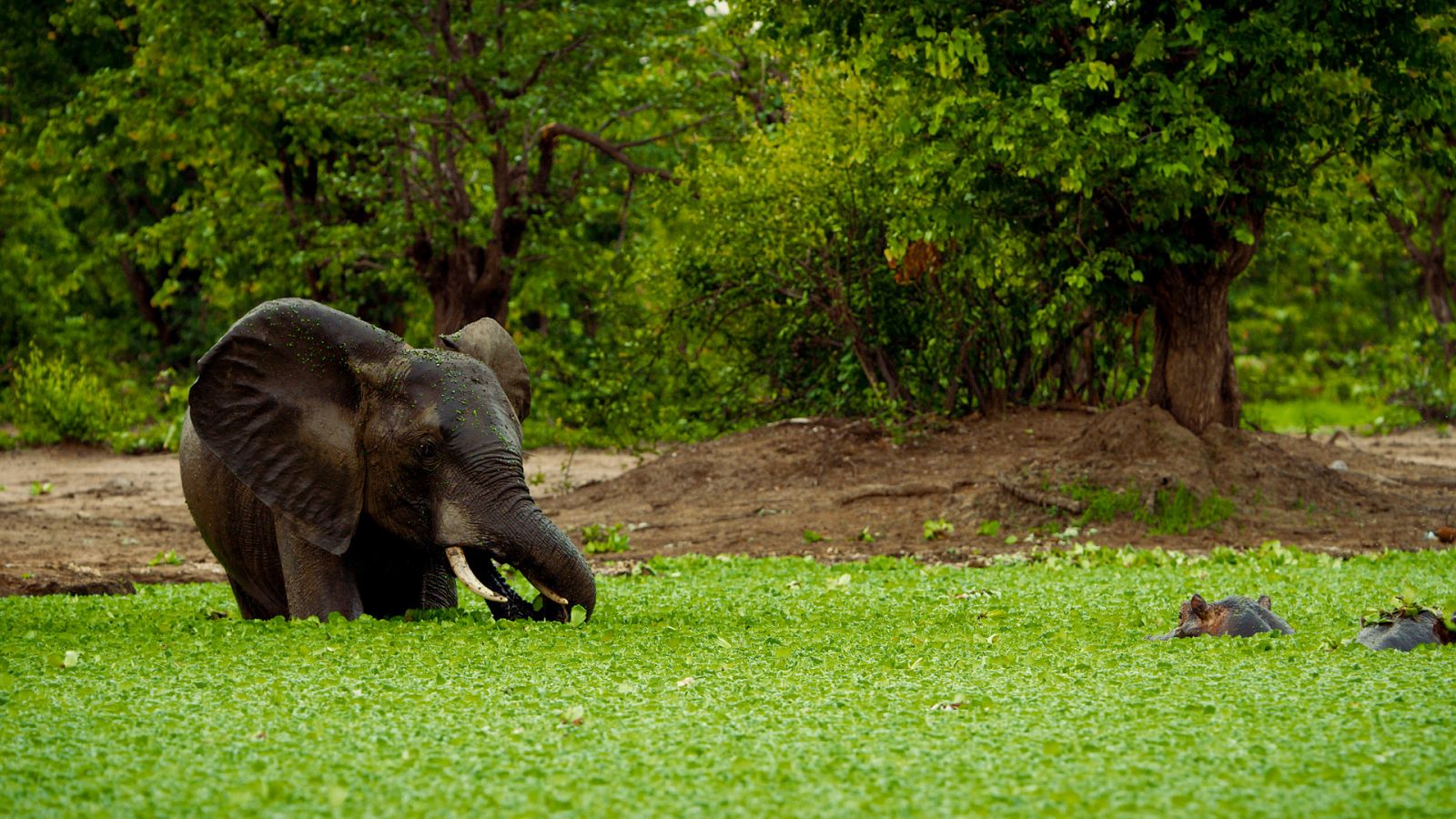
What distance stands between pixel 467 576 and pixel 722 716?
2272 millimetres

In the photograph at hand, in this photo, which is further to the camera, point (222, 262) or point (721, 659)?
point (222, 262)

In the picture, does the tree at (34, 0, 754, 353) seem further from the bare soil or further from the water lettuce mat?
the water lettuce mat

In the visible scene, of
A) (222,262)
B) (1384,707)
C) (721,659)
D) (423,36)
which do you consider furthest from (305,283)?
(1384,707)

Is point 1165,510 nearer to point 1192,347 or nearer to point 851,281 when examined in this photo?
point 1192,347

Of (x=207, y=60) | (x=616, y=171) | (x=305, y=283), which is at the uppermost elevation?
(x=207, y=60)

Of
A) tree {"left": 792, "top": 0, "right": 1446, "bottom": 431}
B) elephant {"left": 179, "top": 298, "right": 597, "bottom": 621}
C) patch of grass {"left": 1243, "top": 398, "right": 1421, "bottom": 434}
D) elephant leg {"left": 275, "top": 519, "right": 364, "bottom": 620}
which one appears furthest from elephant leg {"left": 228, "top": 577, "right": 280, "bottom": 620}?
patch of grass {"left": 1243, "top": 398, "right": 1421, "bottom": 434}

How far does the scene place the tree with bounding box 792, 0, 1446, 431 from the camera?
36.4 feet

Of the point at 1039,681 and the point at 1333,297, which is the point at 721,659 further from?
the point at 1333,297

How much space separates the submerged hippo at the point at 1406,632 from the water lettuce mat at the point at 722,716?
171 millimetres

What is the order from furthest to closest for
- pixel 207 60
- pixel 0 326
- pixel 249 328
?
pixel 0 326 → pixel 207 60 → pixel 249 328

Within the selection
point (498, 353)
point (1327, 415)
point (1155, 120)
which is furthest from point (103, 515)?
point (1327, 415)

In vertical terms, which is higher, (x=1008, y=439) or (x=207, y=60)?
(x=207, y=60)

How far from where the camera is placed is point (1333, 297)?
36062mm

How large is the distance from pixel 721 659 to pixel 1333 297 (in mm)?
32793
